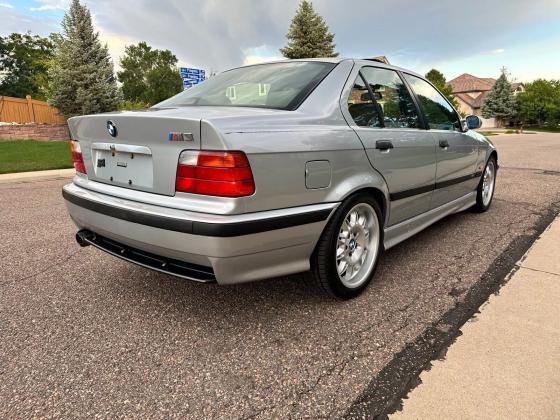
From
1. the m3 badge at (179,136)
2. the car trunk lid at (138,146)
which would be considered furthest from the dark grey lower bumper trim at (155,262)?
the m3 badge at (179,136)

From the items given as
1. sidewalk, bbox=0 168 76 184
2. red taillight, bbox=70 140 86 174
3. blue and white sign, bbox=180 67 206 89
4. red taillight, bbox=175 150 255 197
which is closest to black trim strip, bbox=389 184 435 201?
red taillight, bbox=175 150 255 197

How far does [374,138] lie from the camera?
270 centimetres

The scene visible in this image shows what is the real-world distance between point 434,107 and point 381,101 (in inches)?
40.7

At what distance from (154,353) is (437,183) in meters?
2.60

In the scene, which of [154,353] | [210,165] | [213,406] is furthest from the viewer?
[154,353]

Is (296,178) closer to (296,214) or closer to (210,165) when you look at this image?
(296,214)

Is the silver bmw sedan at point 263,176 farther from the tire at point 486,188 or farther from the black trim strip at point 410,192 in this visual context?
the tire at point 486,188

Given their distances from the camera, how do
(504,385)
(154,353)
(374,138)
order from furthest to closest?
(374,138)
(154,353)
(504,385)

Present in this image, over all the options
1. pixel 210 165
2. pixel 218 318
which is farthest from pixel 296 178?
pixel 218 318

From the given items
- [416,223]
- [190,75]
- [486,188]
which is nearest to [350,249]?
[416,223]

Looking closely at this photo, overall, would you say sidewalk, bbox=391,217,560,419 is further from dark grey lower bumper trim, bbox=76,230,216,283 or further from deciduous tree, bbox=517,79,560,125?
deciduous tree, bbox=517,79,560,125

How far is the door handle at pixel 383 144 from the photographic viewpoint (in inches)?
107

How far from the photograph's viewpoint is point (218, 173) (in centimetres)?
198

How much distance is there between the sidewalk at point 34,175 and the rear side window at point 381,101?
7815mm
